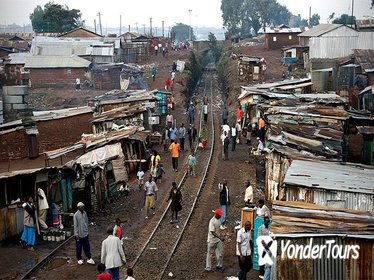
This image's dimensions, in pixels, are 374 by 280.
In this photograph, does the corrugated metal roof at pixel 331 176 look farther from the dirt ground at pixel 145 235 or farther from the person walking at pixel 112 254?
the person walking at pixel 112 254

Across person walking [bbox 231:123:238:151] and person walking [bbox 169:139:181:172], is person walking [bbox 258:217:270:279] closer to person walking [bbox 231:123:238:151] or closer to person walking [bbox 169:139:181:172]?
person walking [bbox 169:139:181:172]

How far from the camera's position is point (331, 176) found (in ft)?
44.3

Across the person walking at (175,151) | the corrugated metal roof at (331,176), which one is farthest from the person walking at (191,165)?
the corrugated metal roof at (331,176)

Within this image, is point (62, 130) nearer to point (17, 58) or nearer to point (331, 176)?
point (331, 176)

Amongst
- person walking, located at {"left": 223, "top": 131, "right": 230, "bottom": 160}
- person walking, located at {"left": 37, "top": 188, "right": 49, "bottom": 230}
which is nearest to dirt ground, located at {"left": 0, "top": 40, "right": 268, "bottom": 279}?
person walking, located at {"left": 223, "top": 131, "right": 230, "bottom": 160}

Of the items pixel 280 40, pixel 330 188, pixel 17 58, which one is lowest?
pixel 330 188

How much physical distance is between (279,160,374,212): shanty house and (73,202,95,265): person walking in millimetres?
4684

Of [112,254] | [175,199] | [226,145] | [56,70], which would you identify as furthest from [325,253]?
[56,70]

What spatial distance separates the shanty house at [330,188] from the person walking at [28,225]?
607 centimetres

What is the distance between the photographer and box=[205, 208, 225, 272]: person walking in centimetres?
1120

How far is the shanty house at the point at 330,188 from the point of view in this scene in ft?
40.4

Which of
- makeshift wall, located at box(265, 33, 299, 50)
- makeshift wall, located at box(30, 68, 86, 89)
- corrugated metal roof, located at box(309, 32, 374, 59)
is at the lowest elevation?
makeshift wall, located at box(30, 68, 86, 89)

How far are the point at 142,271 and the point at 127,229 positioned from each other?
10.4 ft

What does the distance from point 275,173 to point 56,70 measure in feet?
114
